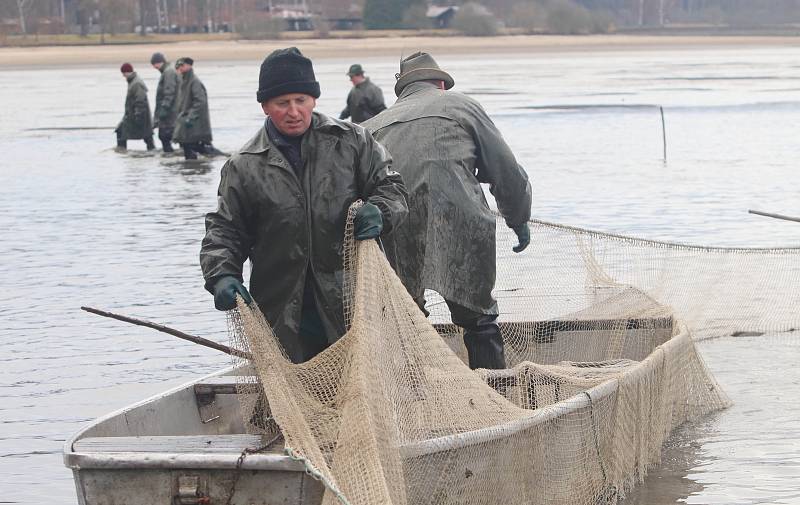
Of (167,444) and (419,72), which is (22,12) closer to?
(419,72)

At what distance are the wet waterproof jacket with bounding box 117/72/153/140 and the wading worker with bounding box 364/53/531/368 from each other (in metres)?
17.3

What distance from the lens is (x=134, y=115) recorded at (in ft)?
79.7

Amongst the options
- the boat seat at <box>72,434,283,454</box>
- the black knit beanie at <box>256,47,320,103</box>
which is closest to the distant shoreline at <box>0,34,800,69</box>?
the black knit beanie at <box>256,47,320,103</box>

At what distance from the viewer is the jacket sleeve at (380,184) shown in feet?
17.5

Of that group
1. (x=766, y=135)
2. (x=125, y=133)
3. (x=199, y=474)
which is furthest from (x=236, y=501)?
(x=766, y=135)

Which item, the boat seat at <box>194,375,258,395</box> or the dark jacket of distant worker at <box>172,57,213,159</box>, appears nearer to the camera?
the boat seat at <box>194,375,258,395</box>

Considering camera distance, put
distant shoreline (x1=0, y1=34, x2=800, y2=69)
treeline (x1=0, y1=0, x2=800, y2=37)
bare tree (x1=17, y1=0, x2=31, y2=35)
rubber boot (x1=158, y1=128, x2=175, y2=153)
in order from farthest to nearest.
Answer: treeline (x1=0, y1=0, x2=800, y2=37), bare tree (x1=17, y1=0, x2=31, y2=35), distant shoreline (x1=0, y1=34, x2=800, y2=69), rubber boot (x1=158, y1=128, x2=175, y2=153)

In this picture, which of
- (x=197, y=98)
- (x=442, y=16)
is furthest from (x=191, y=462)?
(x=442, y=16)

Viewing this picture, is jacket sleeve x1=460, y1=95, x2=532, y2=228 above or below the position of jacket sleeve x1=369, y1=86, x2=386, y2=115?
above

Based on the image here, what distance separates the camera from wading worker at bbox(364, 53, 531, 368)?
6617mm

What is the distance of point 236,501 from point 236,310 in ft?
2.38

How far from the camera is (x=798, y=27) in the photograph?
103375 millimetres

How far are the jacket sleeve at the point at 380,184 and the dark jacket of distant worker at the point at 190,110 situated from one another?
16.0m

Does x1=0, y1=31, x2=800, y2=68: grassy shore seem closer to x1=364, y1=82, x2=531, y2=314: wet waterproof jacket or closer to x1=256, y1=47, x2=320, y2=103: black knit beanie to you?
x1=364, y1=82, x2=531, y2=314: wet waterproof jacket
